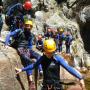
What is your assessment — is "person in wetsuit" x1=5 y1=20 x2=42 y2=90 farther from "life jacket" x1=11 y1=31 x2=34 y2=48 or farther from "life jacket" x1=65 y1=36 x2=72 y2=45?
"life jacket" x1=65 y1=36 x2=72 y2=45

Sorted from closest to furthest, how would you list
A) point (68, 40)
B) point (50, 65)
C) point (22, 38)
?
point (50, 65) → point (22, 38) → point (68, 40)

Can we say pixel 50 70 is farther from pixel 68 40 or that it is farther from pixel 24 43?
pixel 68 40

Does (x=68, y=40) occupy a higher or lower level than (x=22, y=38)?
lower

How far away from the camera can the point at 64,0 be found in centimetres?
3378

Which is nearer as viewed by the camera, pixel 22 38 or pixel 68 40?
pixel 22 38

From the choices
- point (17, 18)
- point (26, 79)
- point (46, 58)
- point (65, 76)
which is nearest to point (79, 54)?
point (65, 76)

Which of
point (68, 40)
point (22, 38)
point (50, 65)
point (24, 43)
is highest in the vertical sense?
point (22, 38)

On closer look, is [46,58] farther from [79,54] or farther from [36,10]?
[36,10]

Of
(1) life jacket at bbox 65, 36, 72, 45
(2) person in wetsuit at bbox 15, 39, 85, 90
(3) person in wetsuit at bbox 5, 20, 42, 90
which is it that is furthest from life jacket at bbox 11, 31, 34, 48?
(1) life jacket at bbox 65, 36, 72, 45

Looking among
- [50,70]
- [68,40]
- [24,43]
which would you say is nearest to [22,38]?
[24,43]

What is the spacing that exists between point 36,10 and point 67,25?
4076mm

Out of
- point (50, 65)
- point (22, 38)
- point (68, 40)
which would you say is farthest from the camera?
point (68, 40)

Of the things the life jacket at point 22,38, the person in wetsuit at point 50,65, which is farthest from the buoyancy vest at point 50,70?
the life jacket at point 22,38

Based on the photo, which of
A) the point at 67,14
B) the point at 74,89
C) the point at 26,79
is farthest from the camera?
the point at 67,14
